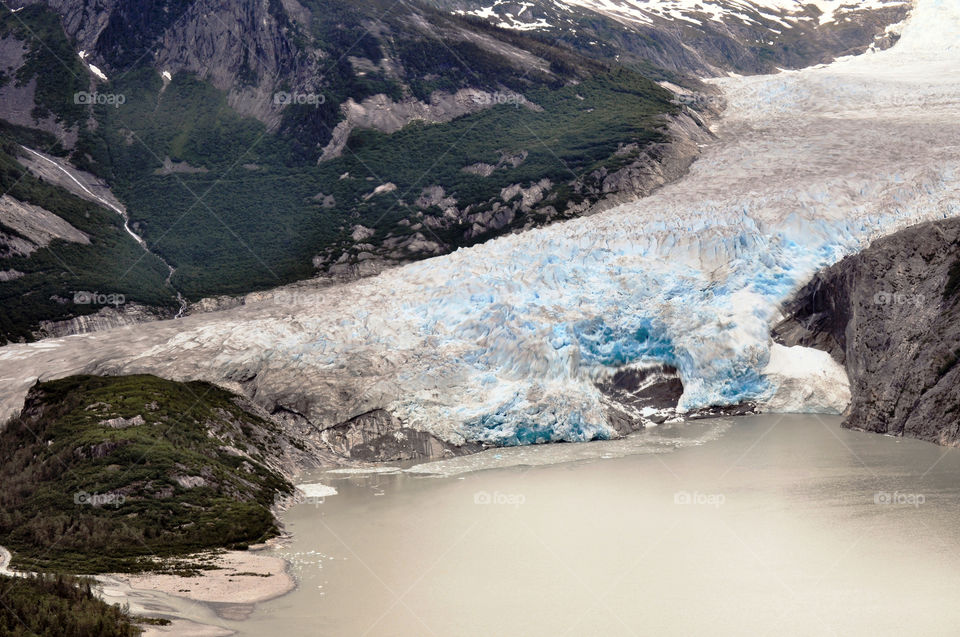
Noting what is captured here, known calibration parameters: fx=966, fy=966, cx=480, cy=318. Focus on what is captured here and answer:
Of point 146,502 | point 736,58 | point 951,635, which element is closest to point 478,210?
point 146,502

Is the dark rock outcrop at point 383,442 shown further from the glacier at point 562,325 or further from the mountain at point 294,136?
the mountain at point 294,136

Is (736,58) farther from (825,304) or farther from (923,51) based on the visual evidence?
(825,304)

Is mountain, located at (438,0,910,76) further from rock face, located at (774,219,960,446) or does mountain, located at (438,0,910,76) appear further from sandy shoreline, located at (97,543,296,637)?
sandy shoreline, located at (97,543,296,637)

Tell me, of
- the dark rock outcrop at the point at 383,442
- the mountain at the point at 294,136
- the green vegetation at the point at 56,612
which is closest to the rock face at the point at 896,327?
the dark rock outcrop at the point at 383,442

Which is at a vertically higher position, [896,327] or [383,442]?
[896,327]

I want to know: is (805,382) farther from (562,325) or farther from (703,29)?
(703,29)

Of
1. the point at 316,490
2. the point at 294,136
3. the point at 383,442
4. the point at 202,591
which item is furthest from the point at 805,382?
the point at 294,136
